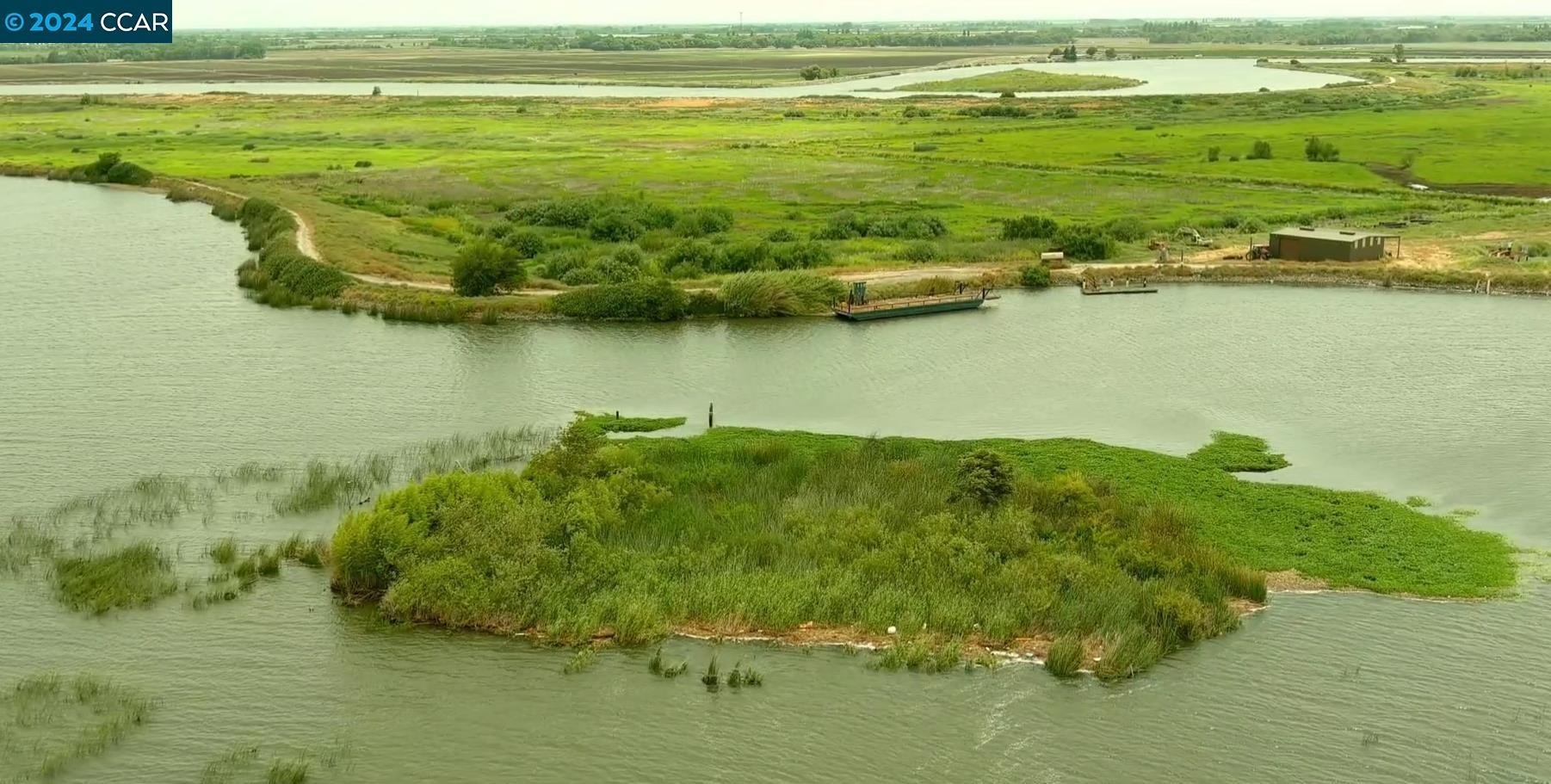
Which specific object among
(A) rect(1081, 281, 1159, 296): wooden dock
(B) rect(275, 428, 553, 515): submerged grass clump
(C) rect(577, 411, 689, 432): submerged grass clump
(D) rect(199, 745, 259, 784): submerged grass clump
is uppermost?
(A) rect(1081, 281, 1159, 296): wooden dock

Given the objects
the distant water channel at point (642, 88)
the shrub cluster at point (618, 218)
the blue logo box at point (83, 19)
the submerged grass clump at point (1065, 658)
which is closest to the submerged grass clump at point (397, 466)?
the submerged grass clump at point (1065, 658)

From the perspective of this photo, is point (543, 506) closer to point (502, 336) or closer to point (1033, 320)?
point (502, 336)

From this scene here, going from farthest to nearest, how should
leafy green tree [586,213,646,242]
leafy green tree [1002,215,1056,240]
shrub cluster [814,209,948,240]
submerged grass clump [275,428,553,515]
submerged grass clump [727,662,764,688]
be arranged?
shrub cluster [814,209,948,240] → leafy green tree [586,213,646,242] → leafy green tree [1002,215,1056,240] → submerged grass clump [275,428,553,515] → submerged grass clump [727,662,764,688]

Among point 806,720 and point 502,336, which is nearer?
point 806,720

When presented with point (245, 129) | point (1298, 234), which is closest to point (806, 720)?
point (1298, 234)

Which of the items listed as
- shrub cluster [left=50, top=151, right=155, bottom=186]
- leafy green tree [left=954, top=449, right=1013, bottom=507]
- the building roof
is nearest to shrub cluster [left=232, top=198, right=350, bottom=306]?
shrub cluster [left=50, top=151, right=155, bottom=186]

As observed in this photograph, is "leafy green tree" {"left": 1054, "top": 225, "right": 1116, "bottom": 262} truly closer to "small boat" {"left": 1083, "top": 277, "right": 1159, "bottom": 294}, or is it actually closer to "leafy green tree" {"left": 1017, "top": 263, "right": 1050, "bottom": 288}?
"small boat" {"left": 1083, "top": 277, "right": 1159, "bottom": 294}

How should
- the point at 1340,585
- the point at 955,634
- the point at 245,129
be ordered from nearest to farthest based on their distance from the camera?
1. the point at 955,634
2. the point at 1340,585
3. the point at 245,129

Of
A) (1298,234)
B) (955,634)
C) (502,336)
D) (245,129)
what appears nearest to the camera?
(955,634)
